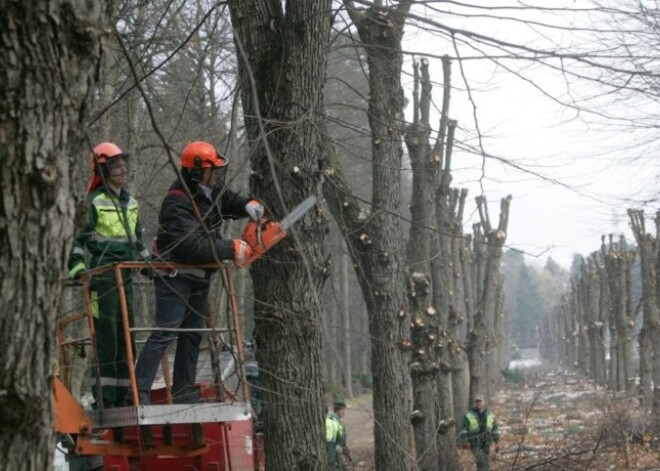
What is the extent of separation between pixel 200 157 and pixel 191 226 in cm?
53

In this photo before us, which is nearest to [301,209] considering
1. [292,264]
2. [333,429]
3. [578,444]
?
[292,264]

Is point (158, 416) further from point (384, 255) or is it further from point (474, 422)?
point (474, 422)

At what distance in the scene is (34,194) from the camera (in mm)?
3459

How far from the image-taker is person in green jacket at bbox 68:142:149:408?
7242 millimetres

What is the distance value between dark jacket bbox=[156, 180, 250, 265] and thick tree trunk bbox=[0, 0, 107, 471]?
2.76 metres

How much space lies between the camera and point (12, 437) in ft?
11.3

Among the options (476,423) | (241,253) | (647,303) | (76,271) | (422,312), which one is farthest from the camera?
(647,303)

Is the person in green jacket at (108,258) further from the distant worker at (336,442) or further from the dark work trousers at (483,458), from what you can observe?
the distant worker at (336,442)

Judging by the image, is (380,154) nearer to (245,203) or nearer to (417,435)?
(417,435)

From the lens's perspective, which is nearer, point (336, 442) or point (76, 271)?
point (76, 271)

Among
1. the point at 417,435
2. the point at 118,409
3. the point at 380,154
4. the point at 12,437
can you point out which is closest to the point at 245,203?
the point at 118,409

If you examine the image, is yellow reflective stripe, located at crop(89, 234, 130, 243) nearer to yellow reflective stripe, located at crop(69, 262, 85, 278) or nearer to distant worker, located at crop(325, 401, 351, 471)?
yellow reflective stripe, located at crop(69, 262, 85, 278)

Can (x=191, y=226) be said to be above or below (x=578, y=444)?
above

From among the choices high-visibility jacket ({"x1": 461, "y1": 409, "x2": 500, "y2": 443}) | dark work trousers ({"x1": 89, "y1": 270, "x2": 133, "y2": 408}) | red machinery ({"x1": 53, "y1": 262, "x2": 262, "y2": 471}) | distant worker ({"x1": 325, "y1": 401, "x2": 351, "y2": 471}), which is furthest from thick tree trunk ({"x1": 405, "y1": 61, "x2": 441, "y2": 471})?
dark work trousers ({"x1": 89, "y1": 270, "x2": 133, "y2": 408})
